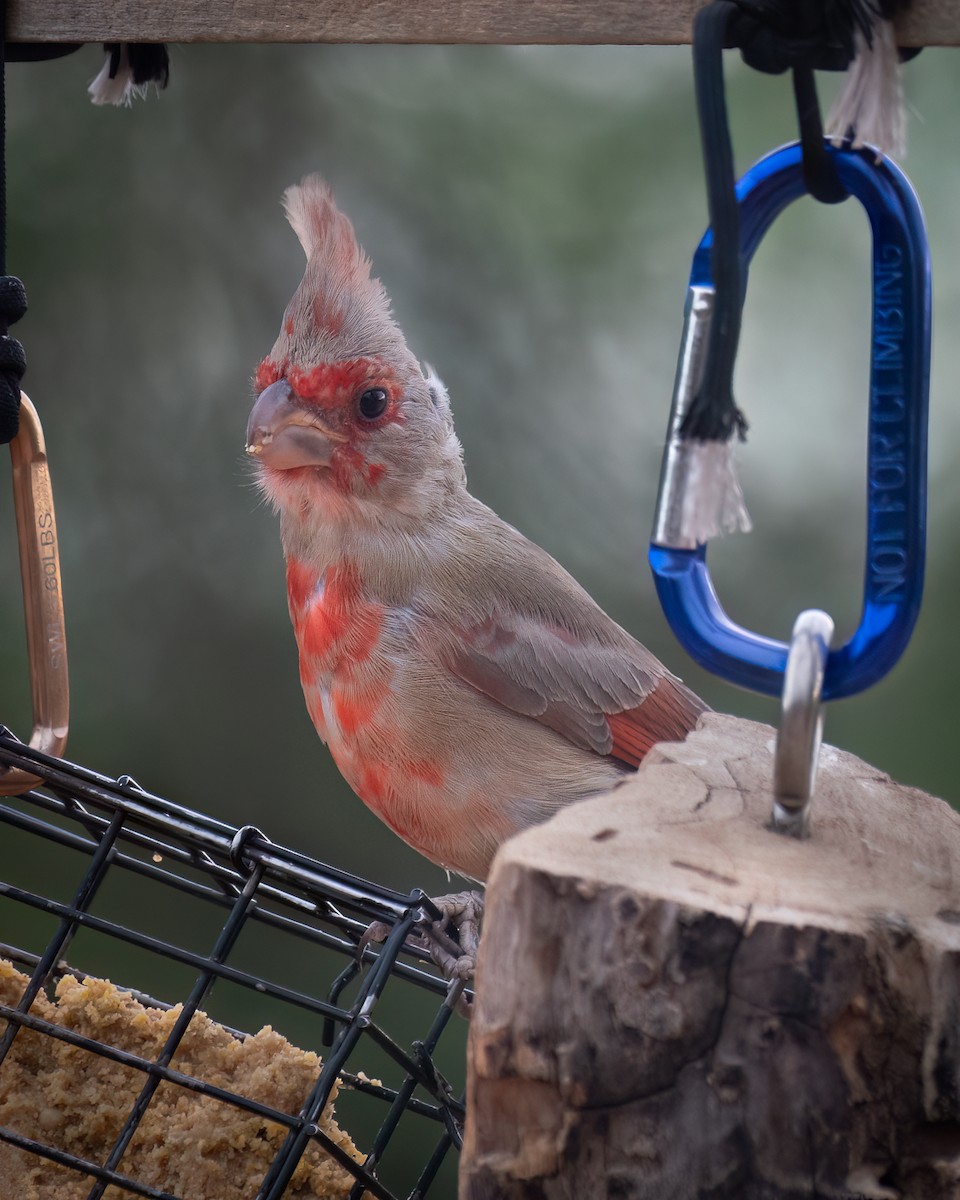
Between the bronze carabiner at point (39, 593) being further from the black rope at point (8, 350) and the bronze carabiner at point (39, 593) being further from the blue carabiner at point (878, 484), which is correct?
the blue carabiner at point (878, 484)

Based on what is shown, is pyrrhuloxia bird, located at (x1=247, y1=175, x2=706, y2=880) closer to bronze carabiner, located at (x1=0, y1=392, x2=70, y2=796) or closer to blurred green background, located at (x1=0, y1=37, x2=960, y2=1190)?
bronze carabiner, located at (x1=0, y1=392, x2=70, y2=796)

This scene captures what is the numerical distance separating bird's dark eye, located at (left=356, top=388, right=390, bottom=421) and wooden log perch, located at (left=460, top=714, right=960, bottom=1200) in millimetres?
590

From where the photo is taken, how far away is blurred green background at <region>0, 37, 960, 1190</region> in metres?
1.57

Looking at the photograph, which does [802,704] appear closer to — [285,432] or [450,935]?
[450,935]

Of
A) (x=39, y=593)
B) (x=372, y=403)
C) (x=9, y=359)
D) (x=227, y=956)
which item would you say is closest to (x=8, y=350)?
(x=9, y=359)

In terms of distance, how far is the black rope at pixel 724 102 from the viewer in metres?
0.54

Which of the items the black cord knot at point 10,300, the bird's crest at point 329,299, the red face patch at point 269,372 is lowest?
the black cord knot at point 10,300

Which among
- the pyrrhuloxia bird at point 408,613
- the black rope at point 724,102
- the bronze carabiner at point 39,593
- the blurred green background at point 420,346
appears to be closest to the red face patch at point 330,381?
the pyrrhuloxia bird at point 408,613

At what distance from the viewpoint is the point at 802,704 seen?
0.50 m

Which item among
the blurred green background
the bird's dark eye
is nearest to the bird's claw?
the bird's dark eye

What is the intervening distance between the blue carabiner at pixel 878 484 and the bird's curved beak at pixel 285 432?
507 mm

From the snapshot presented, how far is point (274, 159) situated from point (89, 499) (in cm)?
53

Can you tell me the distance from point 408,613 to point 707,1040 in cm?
57

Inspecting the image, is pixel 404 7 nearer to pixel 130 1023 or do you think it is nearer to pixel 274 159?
pixel 130 1023
